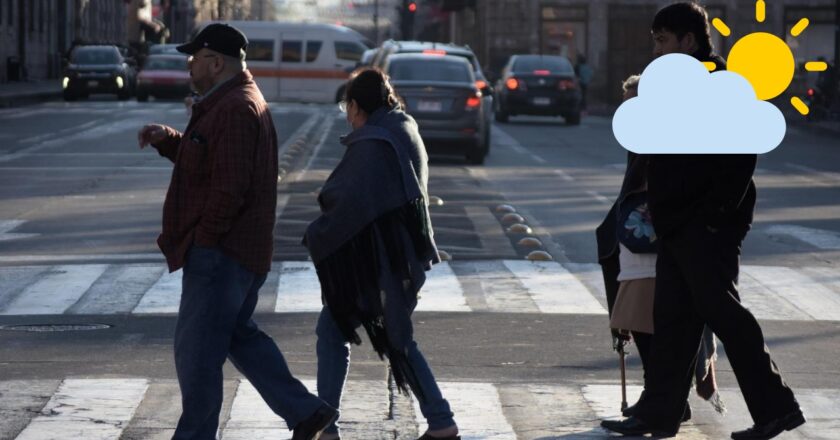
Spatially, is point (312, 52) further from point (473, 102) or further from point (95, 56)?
point (473, 102)

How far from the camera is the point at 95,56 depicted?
51.0 meters

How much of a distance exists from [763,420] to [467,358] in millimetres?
2558

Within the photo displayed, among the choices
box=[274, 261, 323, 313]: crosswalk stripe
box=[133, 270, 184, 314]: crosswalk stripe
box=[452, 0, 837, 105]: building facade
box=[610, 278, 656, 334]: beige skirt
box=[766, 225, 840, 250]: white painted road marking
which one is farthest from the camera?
box=[452, 0, 837, 105]: building facade

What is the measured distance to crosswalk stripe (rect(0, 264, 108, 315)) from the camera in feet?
34.5

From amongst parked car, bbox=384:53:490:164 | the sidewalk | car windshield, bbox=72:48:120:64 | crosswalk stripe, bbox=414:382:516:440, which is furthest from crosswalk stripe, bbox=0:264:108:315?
car windshield, bbox=72:48:120:64

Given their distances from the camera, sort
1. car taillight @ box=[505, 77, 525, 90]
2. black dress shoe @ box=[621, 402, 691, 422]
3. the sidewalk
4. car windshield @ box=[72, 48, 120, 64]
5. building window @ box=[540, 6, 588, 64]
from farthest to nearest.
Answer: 1. building window @ box=[540, 6, 588, 64]
2. car windshield @ box=[72, 48, 120, 64]
3. the sidewalk
4. car taillight @ box=[505, 77, 525, 90]
5. black dress shoe @ box=[621, 402, 691, 422]

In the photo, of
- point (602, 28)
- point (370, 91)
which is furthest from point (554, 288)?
point (602, 28)

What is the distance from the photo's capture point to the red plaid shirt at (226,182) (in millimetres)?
5895

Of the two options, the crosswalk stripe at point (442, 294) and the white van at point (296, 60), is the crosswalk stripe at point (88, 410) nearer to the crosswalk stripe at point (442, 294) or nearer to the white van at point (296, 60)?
the crosswalk stripe at point (442, 294)

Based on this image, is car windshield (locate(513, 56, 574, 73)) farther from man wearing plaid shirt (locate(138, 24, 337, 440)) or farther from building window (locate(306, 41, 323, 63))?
man wearing plaid shirt (locate(138, 24, 337, 440))

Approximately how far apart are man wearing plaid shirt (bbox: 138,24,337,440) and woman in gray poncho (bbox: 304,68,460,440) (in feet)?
1.04

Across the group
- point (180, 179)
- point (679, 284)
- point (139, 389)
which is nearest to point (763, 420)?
point (679, 284)

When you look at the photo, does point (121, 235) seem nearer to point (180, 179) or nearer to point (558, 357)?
point (558, 357)

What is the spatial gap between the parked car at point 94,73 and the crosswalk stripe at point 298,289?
3820cm
